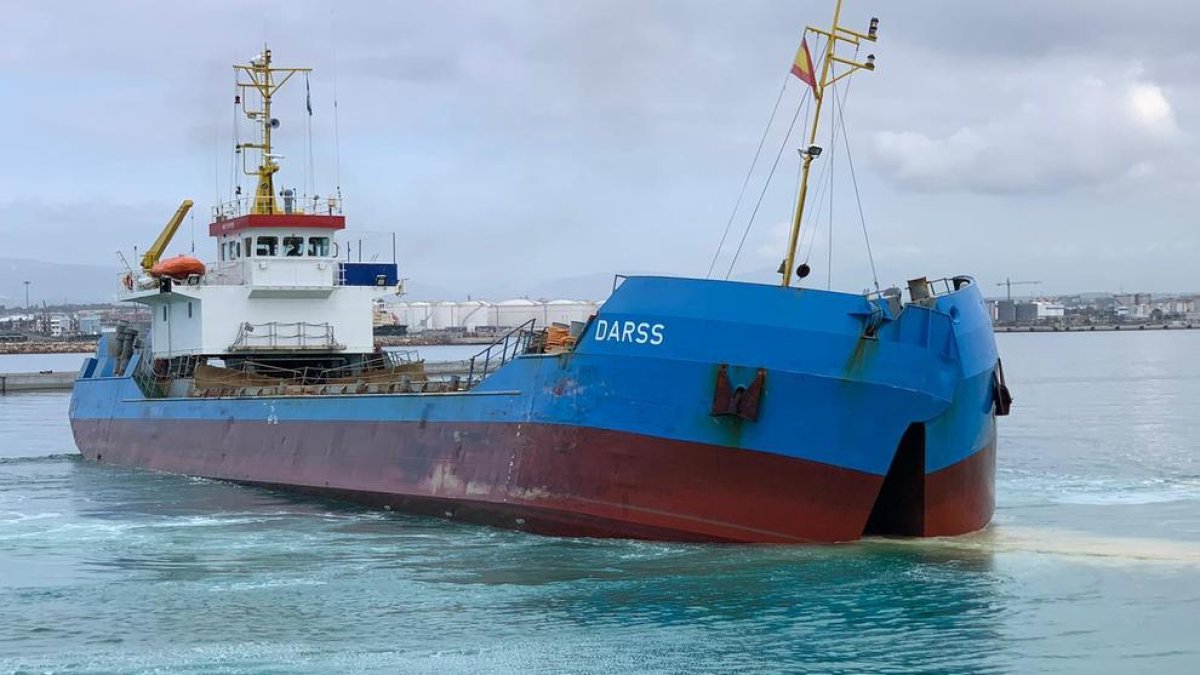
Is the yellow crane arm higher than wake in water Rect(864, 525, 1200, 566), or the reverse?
the yellow crane arm

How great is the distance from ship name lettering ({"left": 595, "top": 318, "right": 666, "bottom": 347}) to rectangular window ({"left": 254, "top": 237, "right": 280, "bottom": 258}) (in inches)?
531

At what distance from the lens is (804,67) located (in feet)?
63.4

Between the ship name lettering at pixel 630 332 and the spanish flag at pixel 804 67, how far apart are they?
3.95 m

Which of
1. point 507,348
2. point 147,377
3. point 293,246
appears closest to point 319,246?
point 293,246

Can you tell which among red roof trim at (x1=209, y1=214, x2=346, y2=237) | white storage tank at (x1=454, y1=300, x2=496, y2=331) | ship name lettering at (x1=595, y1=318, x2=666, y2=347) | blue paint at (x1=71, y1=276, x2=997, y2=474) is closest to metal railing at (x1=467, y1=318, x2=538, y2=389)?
ship name lettering at (x1=595, y1=318, x2=666, y2=347)

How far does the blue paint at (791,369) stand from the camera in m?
17.4

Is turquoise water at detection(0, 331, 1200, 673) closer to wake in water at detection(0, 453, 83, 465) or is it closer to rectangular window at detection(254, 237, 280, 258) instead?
rectangular window at detection(254, 237, 280, 258)

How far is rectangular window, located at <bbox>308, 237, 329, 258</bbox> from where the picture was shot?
30.7m

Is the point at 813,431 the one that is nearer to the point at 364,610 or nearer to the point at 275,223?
the point at 364,610

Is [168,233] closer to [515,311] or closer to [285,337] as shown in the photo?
[285,337]

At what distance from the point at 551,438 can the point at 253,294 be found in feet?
42.2

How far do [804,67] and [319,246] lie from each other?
14.4 meters

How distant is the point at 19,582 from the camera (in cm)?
1795

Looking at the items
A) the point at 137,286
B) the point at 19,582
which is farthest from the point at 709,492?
the point at 137,286
